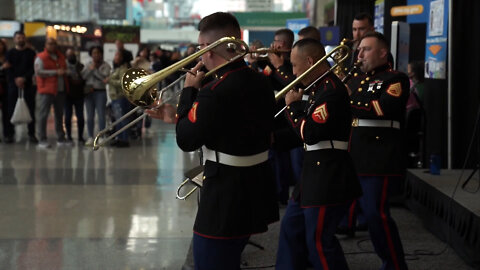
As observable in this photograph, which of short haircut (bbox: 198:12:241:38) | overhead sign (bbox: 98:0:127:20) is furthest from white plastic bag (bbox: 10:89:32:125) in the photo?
overhead sign (bbox: 98:0:127:20)

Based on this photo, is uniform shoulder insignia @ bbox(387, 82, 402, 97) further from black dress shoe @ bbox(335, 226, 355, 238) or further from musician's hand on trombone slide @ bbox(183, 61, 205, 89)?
musician's hand on trombone slide @ bbox(183, 61, 205, 89)

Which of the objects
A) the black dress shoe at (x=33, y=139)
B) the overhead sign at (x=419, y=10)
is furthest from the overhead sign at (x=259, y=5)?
the overhead sign at (x=419, y=10)

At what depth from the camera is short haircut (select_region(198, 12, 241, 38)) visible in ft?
8.79

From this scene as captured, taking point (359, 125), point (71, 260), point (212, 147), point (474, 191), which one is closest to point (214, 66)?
point (212, 147)

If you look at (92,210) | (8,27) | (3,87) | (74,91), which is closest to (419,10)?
(92,210)

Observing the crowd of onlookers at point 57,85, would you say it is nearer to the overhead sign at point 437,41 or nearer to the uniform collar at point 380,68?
the overhead sign at point 437,41

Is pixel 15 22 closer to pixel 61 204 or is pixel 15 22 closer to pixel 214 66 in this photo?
pixel 61 204

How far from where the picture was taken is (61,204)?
6.22m

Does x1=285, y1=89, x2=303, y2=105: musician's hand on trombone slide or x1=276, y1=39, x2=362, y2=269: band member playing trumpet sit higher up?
x1=285, y1=89, x2=303, y2=105: musician's hand on trombone slide

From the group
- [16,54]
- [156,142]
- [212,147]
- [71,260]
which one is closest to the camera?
[212,147]

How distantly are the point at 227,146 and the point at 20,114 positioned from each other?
800cm

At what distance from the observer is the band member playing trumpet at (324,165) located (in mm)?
3221

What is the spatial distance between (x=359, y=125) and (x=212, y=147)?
1744 mm

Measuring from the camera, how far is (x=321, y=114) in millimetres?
3191
